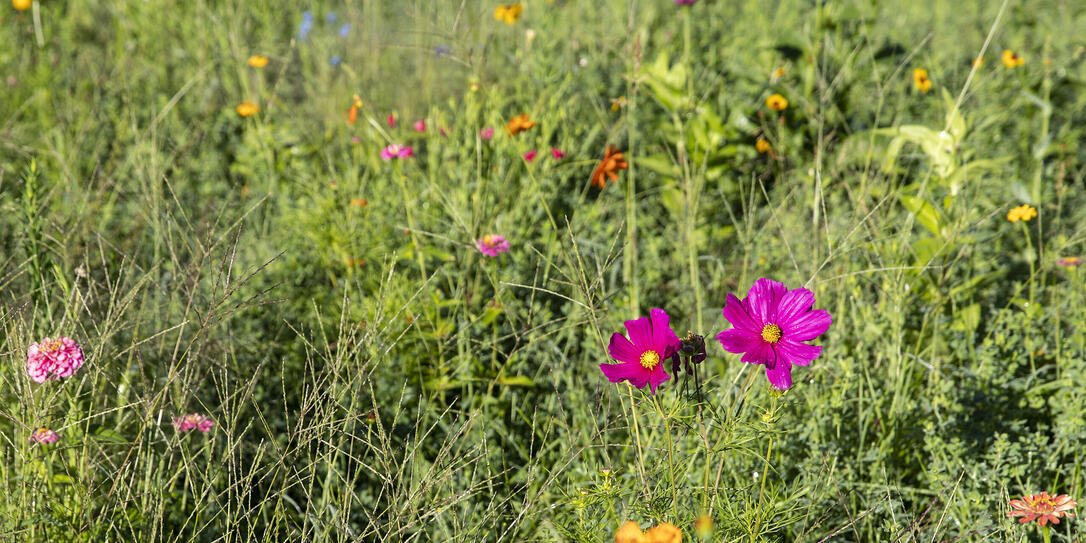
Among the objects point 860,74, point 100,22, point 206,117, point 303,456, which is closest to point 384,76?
point 206,117

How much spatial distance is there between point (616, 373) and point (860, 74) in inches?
65.6

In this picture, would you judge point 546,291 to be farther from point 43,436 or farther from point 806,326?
point 43,436

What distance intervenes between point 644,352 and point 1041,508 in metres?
0.59

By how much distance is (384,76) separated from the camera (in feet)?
9.78

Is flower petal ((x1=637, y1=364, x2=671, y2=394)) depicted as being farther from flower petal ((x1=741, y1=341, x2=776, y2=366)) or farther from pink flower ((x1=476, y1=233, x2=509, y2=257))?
pink flower ((x1=476, y1=233, x2=509, y2=257))

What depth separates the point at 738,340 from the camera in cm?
90

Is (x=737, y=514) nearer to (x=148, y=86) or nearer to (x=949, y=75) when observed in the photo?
(x=949, y=75)

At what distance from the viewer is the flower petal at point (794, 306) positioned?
0.93m

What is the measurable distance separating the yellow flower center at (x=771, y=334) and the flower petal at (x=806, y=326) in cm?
1

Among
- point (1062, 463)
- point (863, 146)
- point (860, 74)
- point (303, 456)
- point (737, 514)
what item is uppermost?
point (860, 74)

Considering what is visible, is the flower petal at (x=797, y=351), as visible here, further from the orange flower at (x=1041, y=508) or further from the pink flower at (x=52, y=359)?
the pink flower at (x=52, y=359)

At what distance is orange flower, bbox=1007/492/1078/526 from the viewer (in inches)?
40.0

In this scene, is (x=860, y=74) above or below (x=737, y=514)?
above

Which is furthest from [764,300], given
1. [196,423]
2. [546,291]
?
[196,423]
